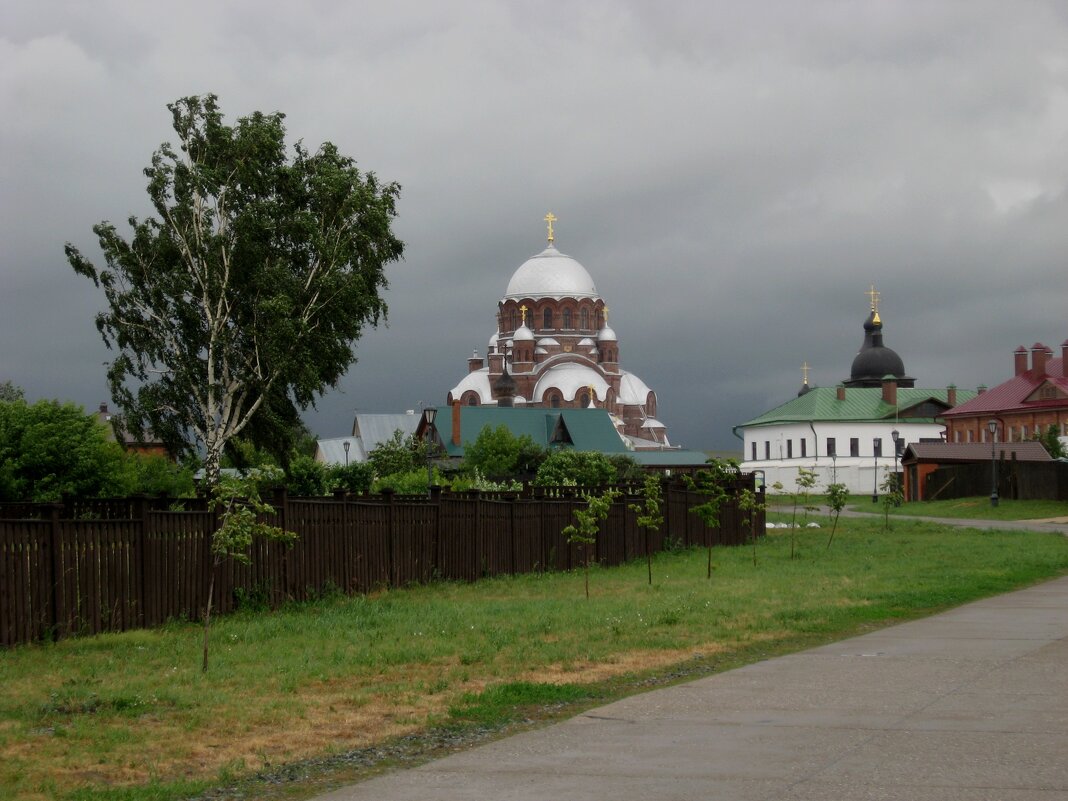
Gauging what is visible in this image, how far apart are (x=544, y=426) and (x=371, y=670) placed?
81.2 m

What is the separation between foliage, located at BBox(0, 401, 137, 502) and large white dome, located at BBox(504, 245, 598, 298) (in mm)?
69388

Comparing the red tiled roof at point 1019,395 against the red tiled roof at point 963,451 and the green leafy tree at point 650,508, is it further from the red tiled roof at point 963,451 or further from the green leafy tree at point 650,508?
the green leafy tree at point 650,508

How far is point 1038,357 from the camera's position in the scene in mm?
87562

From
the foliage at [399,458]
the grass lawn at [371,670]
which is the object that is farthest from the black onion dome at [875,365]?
the grass lawn at [371,670]

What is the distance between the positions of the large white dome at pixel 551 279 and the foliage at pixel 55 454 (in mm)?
69388

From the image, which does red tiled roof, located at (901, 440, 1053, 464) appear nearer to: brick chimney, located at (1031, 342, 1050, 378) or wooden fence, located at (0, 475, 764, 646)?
brick chimney, located at (1031, 342, 1050, 378)

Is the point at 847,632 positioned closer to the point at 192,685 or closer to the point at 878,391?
the point at 192,685

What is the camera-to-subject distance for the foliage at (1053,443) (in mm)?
71375

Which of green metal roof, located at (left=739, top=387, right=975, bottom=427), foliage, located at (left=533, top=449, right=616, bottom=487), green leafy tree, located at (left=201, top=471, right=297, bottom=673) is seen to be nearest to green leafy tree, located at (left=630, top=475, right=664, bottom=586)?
green leafy tree, located at (left=201, top=471, right=297, bottom=673)

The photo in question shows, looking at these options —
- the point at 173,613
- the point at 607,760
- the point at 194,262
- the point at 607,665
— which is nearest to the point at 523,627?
the point at 607,665

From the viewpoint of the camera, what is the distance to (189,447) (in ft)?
130

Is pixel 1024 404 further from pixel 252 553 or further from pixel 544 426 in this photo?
pixel 252 553

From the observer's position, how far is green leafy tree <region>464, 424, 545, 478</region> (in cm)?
7425

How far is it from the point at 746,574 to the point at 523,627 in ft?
28.8
